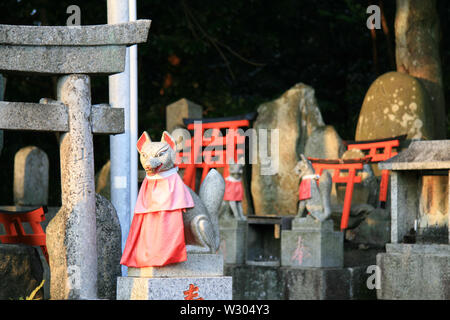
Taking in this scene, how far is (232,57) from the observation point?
21.5m

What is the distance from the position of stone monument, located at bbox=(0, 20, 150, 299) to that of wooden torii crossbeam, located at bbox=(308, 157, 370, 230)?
6584 mm

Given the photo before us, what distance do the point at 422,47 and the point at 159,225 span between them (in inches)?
435

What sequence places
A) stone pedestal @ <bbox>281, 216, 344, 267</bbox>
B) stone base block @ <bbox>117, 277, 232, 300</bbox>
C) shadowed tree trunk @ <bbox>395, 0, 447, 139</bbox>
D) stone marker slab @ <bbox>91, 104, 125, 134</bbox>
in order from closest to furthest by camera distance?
1. stone base block @ <bbox>117, 277, 232, 300</bbox>
2. stone marker slab @ <bbox>91, 104, 125, 134</bbox>
3. stone pedestal @ <bbox>281, 216, 344, 267</bbox>
4. shadowed tree trunk @ <bbox>395, 0, 447, 139</bbox>

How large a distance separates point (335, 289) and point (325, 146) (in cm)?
381

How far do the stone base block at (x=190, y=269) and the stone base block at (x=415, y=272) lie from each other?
4.24 meters

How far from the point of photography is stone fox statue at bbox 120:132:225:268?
26.0 feet

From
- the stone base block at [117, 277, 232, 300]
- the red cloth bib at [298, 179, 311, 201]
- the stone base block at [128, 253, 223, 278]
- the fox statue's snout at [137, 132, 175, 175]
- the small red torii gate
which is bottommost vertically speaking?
the stone base block at [117, 277, 232, 300]

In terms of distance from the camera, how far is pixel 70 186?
812 centimetres

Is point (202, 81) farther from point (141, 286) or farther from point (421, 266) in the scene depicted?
point (141, 286)

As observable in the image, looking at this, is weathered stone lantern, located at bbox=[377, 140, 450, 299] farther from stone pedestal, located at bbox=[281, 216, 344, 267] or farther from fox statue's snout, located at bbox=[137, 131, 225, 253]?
fox statue's snout, located at bbox=[137, 131, 225, 253]

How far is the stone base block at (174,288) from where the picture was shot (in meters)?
7.88

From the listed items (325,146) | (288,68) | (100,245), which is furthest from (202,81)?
(100,245)

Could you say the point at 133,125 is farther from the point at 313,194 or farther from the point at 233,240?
the point at 233,240

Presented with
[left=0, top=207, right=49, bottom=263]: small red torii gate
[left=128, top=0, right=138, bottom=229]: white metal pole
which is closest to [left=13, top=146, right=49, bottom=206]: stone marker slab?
[left=0, top=207, right=49, bottom=263]: small red torii gate
